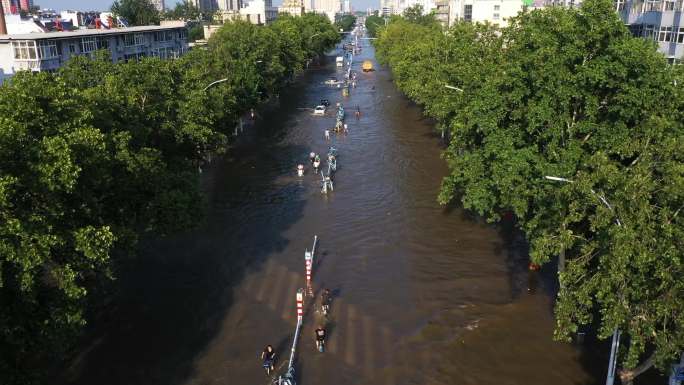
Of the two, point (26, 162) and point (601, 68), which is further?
point (601, 68)

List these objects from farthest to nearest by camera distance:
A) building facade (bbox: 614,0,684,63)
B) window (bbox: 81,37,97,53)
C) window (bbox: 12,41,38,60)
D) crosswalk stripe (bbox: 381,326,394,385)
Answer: window (bbox: 81,37,97,53)
window (bbox: 12,41,38,60)
building facade (bbox: 614,0,684,63)
crosswalk stripe (bbox: 381,326,394,385)

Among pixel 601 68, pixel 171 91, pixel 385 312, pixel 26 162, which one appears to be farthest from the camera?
pixel 171 91

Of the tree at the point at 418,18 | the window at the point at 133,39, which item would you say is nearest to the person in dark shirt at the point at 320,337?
the window at the point at 133,39

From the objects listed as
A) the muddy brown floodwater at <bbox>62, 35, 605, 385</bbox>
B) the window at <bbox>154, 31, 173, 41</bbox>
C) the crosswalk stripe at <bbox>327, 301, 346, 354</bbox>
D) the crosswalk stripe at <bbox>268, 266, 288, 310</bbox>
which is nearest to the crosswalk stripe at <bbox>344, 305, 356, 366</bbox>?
the muddy brown floodwater at <bbox>62, 35, 605, 385</bbox>

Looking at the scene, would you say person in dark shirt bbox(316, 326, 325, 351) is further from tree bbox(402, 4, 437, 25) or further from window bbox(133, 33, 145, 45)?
tree bbox(402, 4, 437, 25)

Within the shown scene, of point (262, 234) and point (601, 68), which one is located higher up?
point (601, 68)

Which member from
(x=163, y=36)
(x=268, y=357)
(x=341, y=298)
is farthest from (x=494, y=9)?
(x=268, y=357)

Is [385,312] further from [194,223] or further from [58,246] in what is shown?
[58,246]

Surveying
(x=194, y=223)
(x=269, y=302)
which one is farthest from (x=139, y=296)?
(x=269, y=302)
